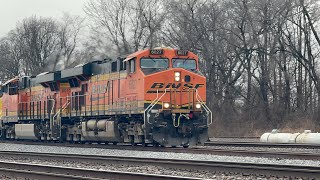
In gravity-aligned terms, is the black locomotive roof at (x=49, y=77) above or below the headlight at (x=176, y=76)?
above

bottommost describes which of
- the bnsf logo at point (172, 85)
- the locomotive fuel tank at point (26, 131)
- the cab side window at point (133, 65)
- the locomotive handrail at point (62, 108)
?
the locomotive fuel tank at point (26, 131)

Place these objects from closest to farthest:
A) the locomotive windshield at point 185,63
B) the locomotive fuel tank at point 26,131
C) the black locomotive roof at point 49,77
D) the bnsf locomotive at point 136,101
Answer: the bnsf locomotive at point 136,101 → the locomotive windshield at point 185,63 → the black locomotive roof at point 49,77 → the locomotive fuel tank at point 26,131

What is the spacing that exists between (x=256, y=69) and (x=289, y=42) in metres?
3.65

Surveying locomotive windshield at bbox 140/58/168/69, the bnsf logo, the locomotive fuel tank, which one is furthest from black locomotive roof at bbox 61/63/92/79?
the bnsf logo

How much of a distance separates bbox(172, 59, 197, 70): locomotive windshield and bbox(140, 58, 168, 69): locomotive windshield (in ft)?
1.07

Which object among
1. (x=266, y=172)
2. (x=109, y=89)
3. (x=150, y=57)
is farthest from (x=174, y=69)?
(x=266, y=172)

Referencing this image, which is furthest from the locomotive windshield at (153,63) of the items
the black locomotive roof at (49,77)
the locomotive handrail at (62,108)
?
the black locomotive roof at (49,77)

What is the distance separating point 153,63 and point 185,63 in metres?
1.22

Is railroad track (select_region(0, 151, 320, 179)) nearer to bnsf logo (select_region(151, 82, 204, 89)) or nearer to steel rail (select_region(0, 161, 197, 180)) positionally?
steel rail (select_region(0, 161, 197, 180))

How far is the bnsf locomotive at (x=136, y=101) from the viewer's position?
1917cm

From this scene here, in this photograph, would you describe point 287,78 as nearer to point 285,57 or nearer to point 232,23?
point 285,57

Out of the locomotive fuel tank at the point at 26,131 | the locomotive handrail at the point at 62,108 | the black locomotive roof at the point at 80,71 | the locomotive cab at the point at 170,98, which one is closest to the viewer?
the locomotive cab at the point at 170,98

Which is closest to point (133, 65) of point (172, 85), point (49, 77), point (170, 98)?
point (172, 85)

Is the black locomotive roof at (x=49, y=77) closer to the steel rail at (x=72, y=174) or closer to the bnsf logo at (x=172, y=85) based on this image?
the bnsf logo at (x=172, y=85)
